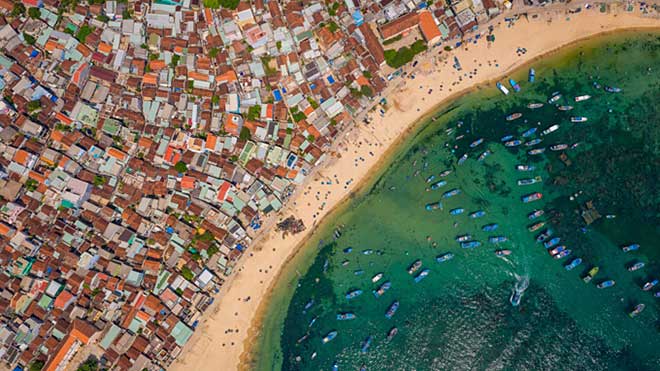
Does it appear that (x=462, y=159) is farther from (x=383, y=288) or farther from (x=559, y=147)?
(x=383, y=288)

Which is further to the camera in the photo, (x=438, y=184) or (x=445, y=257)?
(x=438, y=184)

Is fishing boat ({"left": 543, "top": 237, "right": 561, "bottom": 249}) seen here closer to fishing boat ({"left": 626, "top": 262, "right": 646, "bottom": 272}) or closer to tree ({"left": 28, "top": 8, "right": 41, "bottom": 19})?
fishing boat ({"left": 626, "top": 262, "right": 646, "bottom": 272})

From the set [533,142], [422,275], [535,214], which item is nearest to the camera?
[535,214]

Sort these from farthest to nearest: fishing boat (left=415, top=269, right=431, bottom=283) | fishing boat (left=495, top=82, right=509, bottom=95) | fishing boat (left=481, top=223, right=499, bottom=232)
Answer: fishing boat (left=495, top=82, right=509, bottom=95) → fishing boat (left=415, top=269, right=431, bottom=283) → fishing boat (left=481, top=223, right=499, bottom=232)

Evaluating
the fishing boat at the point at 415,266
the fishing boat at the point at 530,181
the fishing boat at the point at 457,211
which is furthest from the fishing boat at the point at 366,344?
the fishing boat at the point at 530,181

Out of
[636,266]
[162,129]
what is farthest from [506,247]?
[162,129]

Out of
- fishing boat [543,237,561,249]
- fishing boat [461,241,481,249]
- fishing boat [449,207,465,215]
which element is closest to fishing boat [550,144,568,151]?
fishing boat [543,237,561,249]
